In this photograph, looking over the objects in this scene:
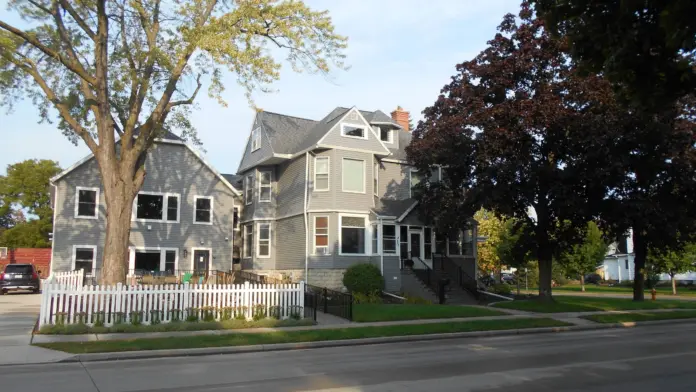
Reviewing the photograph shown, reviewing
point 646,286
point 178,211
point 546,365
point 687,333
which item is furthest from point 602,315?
point 646,286

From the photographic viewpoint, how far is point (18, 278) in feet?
102

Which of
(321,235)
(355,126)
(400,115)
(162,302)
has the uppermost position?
(400,115)

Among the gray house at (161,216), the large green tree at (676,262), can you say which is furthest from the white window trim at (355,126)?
the large green tree at (676,262)

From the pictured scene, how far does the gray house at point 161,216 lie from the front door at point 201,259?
17 millimetres

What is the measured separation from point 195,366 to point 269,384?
2.61 metres

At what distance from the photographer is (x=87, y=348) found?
1232cm

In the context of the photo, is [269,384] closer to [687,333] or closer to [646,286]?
[687,333]

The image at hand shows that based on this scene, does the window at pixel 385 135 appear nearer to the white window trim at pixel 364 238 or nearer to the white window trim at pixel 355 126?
the white window trim at pixel 355 126

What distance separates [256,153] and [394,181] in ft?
27.6

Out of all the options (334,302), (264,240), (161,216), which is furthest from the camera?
(264,240)

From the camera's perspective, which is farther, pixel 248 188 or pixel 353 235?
pixel 248 188

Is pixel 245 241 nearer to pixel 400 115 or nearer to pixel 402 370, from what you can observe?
pixel 400 115

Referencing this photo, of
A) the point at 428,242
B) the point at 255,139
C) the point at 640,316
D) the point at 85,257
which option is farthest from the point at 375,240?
the point at 85,257

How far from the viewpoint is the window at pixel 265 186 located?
3198 cm
